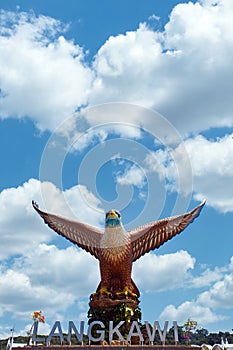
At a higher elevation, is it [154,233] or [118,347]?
[154,233]

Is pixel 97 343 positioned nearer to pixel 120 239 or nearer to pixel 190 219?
pixel 120 239

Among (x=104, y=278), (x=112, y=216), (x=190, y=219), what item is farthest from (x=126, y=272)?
(x=190, y=219)

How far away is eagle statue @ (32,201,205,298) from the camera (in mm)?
31344

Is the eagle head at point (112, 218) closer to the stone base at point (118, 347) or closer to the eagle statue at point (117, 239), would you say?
the eagle statue at point (117, 239)

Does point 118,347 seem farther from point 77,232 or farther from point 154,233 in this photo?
point 77,232

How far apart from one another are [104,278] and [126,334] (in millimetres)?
3816

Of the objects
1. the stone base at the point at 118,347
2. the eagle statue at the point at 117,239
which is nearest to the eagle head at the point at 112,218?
the eagle statue at the point at 117,239

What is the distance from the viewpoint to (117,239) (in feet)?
104

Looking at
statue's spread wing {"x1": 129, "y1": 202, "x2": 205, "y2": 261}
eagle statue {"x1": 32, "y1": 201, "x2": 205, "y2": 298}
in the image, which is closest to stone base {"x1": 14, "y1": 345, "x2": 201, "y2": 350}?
eagle statue {"x1": 32, "y1": 201, "x2": 205, "y2": 298}

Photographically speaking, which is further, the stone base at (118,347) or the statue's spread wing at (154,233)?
the statue's spread wing at (154,233)

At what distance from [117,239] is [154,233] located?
2.90 m

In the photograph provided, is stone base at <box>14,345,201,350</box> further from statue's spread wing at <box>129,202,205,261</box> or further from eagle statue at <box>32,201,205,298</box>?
statue's spread wing at <box>129,202,205,261</box>

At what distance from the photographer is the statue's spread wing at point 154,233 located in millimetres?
32844

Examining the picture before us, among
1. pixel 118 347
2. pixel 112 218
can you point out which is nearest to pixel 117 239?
pixel 112 218
